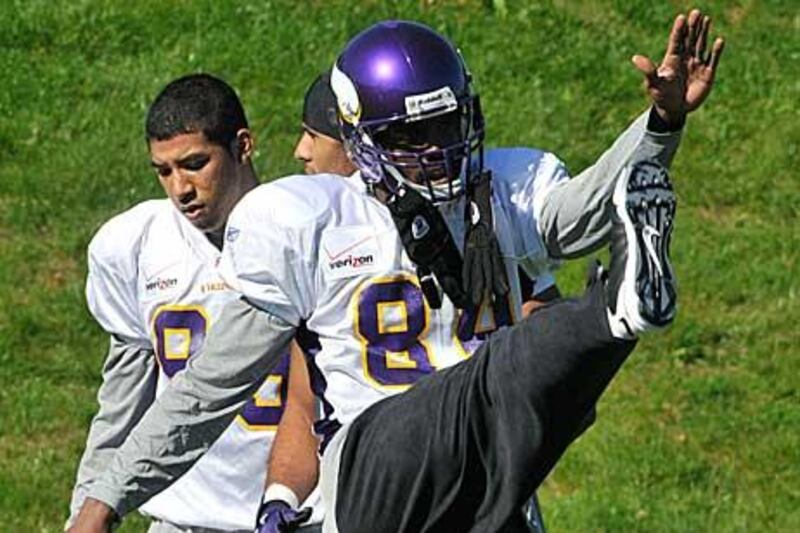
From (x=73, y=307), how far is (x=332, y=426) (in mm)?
5285

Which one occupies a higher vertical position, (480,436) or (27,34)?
(480,436)

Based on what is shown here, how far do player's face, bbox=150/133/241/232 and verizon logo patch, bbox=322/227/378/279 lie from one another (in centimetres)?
138

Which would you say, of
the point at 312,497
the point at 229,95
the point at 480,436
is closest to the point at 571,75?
the point at 229,95

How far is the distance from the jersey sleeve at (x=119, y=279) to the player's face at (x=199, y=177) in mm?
167

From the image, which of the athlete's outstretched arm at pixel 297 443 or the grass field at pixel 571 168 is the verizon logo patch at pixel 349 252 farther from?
the grass field at pixel 571 168

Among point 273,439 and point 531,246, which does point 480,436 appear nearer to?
point 531,246

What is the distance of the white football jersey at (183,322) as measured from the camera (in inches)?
262

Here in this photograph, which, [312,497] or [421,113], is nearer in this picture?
[421,113]

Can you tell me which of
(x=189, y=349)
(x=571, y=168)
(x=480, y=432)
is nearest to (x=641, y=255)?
(x=480, y=432)

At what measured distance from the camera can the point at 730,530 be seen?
29.6 ft

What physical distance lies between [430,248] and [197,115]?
5.69 ft

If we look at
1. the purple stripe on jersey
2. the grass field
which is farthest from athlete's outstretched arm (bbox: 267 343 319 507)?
the grass field

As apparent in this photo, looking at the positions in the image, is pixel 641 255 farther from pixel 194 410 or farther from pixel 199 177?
pixel 199 177

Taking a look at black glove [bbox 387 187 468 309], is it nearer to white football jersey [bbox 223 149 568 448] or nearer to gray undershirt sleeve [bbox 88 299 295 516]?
white football jersey [bbox 223 149 568 448]
